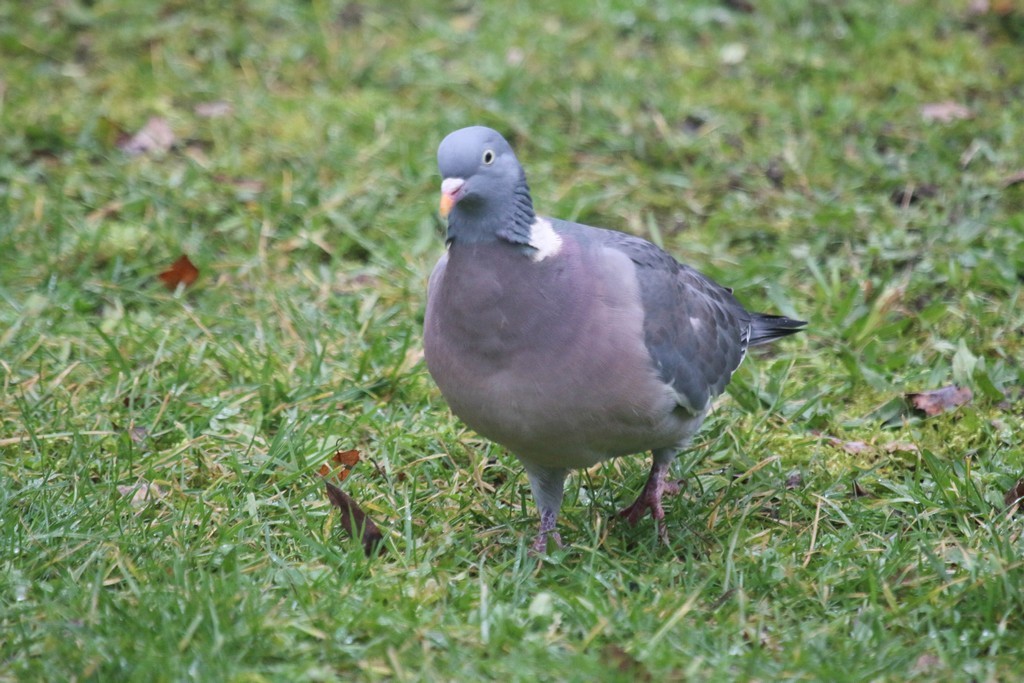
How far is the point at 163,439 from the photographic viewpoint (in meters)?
4.36

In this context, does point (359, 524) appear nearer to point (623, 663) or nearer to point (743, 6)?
point (623, 663)

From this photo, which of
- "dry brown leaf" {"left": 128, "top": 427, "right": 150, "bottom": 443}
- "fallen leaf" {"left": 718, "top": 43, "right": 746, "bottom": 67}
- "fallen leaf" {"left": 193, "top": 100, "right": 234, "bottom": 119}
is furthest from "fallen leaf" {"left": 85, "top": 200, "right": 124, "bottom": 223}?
"fallen leaf" {"left": 718, "top": 43, "right": 746, "bottom": 67}

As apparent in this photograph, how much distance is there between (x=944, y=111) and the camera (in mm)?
6422

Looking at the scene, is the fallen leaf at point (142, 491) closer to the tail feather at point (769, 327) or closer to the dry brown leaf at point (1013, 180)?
the tail feather at point (769, 327)

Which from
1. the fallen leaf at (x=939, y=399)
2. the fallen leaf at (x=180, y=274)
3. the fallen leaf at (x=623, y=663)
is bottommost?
the fallen leaf at (x=939, y=399)

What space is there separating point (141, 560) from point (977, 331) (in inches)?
134

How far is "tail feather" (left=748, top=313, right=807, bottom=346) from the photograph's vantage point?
172 inches

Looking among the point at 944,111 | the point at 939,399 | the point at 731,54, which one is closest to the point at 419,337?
the point at 939,399

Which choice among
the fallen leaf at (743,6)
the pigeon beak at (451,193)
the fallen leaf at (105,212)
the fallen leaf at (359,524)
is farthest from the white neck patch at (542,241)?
the fallen leaf at (743,6)

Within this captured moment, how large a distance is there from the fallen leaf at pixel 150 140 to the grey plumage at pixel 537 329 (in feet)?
10.9

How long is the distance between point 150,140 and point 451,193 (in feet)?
12.1

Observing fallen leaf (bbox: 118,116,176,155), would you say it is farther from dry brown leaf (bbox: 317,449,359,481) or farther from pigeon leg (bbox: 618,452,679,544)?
pigeon leg (bbox: 618,452,679,544)

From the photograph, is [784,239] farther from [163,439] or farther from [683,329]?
[163,439]

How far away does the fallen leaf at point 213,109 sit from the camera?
6.68 metres
